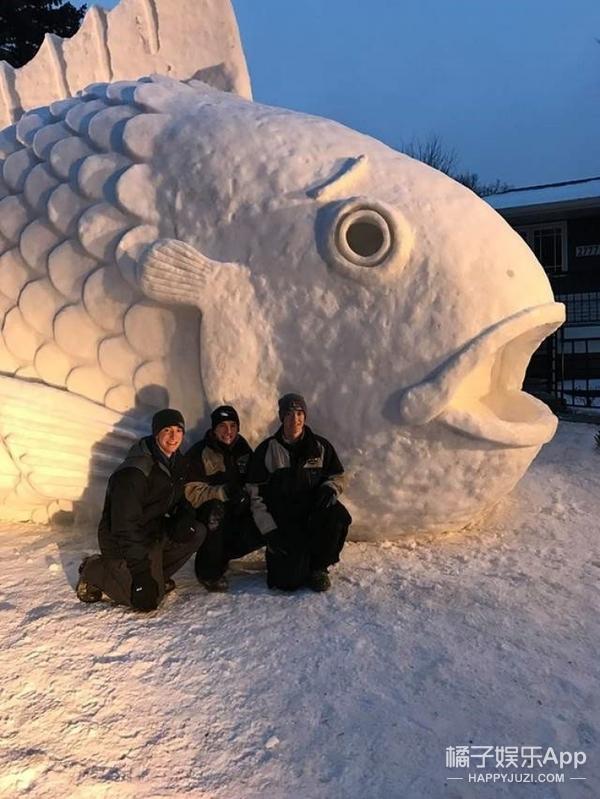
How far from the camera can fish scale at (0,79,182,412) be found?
144 inches

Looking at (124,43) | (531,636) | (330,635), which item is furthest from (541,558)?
(124,43)

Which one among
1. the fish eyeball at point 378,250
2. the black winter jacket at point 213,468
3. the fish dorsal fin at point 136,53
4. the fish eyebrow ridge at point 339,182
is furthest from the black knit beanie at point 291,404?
the fish dorsal fin at point 136,53

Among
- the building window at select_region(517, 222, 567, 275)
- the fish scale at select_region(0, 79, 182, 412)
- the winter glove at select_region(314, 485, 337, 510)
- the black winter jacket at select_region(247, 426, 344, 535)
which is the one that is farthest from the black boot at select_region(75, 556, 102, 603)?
the building window at select_region(517, 222, 567, 275)

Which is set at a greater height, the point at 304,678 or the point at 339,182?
the point at 339,182

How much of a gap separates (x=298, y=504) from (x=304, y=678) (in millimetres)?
932

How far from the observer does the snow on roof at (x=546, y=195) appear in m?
16.5

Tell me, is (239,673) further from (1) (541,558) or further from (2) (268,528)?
(1) (541,558)

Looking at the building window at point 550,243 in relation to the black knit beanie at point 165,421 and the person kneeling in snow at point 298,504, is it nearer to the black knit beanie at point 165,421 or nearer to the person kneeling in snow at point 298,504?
the person kneeling in snow at point 298,504

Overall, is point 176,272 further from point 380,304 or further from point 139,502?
point 139,502

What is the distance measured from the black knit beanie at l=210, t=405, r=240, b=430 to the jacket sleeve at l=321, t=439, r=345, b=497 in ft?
1.41

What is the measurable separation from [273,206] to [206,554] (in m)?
1.71

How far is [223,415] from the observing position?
331cm

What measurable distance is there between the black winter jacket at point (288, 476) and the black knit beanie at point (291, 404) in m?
0.10

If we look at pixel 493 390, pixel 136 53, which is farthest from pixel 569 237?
pixel 493 390
